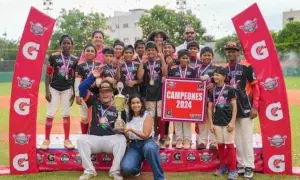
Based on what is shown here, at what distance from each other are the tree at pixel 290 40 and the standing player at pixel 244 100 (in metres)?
41.2

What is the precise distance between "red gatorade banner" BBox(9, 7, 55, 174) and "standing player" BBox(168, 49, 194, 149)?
213cm

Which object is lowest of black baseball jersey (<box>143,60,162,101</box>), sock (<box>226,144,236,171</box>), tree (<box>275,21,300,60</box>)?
sock (<box>226,144,236,171</box>)

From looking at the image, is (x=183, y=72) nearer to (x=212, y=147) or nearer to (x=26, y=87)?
(x=212, y=147)

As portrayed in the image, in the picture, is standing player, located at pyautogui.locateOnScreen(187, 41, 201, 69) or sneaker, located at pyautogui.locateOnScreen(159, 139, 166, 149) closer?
standing player, located at pyautogui.locateOnScreen(187, 41, 201, 69)

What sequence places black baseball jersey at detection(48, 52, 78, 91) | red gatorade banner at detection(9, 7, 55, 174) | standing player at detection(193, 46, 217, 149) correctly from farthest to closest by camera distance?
black baseball jersey at detection(48, 52, 78, 91) → standing player at detection(193, 46, 217, 149) → red gatorade banner at detection(9, 7, 55, 174)

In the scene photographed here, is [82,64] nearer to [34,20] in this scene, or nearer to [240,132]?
[34,20]

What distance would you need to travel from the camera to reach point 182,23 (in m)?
42.5

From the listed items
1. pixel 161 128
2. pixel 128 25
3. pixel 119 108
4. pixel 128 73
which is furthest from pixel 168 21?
pixel 119 108

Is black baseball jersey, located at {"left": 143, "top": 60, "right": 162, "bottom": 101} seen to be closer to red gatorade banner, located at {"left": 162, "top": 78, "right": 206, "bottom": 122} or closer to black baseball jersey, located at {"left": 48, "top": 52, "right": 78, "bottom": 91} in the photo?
red gatorade banner, located at {"left": 162, "top": 78, "right": 206, "bottom": 122}

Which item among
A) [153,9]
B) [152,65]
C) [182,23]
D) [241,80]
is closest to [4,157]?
[152,65]

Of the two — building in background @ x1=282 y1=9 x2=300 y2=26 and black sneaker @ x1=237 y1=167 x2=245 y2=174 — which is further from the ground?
building in background @ x1=282 y1=9 x2=300 y2=26

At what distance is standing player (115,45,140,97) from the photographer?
A: 21.9ft

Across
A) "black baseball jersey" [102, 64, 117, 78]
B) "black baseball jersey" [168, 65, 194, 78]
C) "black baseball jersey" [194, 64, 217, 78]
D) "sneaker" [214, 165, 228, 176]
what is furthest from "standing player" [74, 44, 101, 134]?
"sneaker" [214, 165, 228, 176]

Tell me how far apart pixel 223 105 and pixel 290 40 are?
42.7 meters
